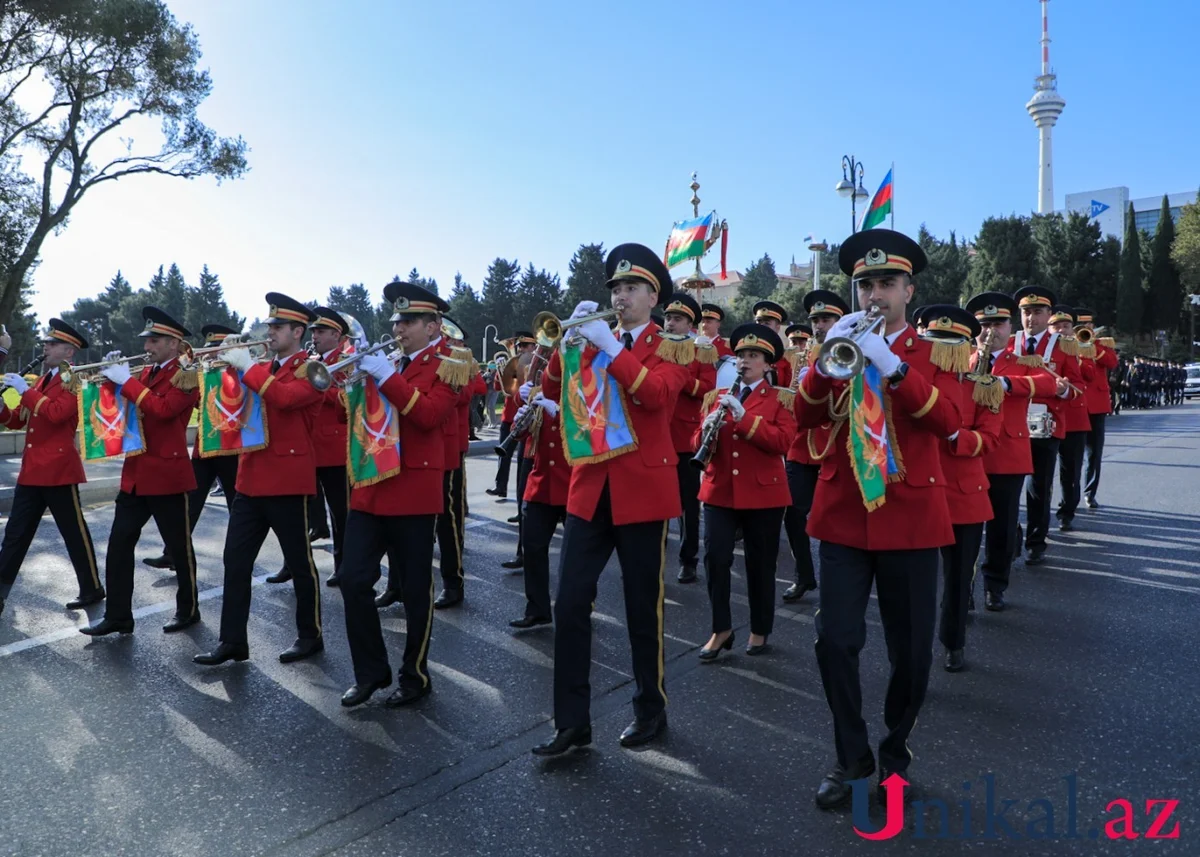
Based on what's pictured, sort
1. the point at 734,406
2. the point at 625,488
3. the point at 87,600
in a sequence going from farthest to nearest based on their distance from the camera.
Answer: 1. the point at 87,600
2. the point at 734,406
3. the point at 625,488

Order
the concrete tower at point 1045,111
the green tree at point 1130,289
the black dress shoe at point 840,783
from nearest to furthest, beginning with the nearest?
1. the black dress shoe at point 840,783
2. the green tree at point 1130,289
3. the concrete tower at point 1045,111

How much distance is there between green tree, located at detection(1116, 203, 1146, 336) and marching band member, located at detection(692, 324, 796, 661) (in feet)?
204

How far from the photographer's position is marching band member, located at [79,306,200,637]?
6070mm

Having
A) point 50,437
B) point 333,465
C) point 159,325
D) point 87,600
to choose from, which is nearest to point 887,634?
point 159,325

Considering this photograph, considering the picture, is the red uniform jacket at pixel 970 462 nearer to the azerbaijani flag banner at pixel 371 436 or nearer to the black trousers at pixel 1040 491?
the azerbaijani flag banner at pixel 371 436

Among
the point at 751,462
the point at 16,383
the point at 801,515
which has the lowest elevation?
the point at 801,515

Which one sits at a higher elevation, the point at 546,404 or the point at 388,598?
the point at 546,404

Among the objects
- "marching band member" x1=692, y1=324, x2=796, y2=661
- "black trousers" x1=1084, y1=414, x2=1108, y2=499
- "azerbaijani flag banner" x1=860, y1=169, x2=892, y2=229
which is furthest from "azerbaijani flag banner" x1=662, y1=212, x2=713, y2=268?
"marching band member" x1=692, y1=324, x2=796, y2=661

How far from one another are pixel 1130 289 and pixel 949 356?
64.8m

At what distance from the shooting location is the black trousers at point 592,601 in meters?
4.15

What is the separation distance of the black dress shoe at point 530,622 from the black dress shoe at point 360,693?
1493 millimetres

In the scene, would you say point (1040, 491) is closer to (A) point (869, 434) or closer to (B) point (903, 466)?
(B) point (903, 466)

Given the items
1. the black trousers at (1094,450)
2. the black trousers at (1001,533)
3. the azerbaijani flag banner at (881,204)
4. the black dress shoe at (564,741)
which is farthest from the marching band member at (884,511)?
the azerbaijani flag banner at (881,204)

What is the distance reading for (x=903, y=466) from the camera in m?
3.74
